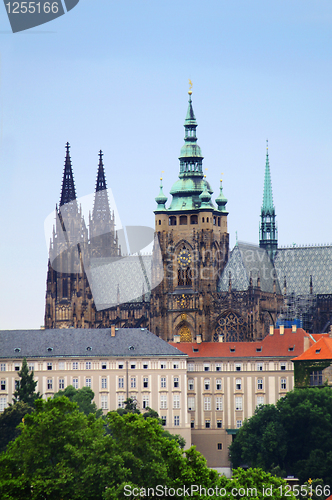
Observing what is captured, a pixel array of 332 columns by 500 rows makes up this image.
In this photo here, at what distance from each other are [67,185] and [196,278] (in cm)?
3079

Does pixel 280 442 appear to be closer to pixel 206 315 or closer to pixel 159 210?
pixel 206 315

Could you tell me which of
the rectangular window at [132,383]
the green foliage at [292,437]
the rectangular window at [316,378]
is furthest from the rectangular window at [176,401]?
the rectangular window at [316,378]

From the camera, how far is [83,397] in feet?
415

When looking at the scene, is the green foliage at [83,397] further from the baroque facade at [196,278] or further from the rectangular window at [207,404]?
the baroque facade at [196,278]

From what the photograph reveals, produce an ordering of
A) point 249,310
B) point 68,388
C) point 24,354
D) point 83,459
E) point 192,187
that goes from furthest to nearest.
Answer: point 192,187, point 249,310, point 24,354, point 68,388, point 83,459

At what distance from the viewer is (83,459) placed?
85.2 metres

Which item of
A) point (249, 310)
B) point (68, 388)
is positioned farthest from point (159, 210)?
point (68, 388)

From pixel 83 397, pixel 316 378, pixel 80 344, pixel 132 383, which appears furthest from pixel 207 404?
pixel 83 397

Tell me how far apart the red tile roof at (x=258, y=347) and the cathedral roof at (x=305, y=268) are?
1937cm

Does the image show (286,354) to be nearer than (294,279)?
Yes

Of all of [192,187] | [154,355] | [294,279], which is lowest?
[154,355]

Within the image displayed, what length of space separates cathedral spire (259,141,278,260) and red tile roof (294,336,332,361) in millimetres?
37060

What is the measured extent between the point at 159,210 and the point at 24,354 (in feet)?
112

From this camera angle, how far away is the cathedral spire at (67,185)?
7195 inches
